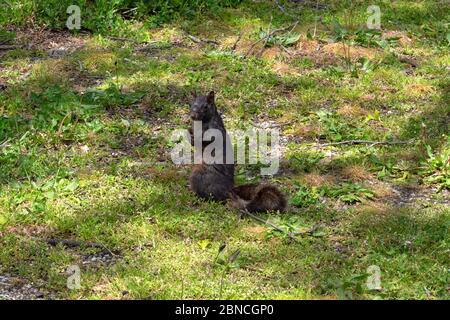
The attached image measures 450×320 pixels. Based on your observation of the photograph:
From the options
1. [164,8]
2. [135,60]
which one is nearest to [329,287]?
[135,60]

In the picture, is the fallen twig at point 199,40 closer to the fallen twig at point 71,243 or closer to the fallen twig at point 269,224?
the fallen twig at point 269,224

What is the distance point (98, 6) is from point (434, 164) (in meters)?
5.28

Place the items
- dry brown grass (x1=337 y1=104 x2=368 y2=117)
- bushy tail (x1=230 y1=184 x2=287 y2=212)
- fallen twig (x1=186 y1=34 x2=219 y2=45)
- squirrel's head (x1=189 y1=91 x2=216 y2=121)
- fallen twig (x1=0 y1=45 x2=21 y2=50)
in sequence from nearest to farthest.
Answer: bushy tail (x1=230 y1=184 x2=287 y2=212)
squirrel's head (x1=189 y1=91 x2=216 y2=121)
dry brown grass (x1=337 y1=104 x2=368 y2=117)
fallen twig (x1=0 y1=45 x2=21 y2=50)
fallen twig (x1=186 y1=34 x2=219 y2=45)

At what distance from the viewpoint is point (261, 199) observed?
6.41m

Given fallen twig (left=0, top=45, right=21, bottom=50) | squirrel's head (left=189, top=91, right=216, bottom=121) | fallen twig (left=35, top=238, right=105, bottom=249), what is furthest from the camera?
fallen twig (left=0, top=45, right=21, bottom=50)

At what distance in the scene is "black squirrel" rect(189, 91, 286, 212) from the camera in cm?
642

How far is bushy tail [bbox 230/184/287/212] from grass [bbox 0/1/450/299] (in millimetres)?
117

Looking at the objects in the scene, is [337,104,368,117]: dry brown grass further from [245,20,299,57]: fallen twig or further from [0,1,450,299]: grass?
[245,20,299,57]: fallen twig

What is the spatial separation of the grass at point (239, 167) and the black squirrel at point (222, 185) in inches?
4.5

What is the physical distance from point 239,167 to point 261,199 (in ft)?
3.71

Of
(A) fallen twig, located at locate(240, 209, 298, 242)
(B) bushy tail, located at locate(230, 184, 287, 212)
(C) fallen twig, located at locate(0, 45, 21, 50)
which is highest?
(C) fallen twig, located at locate(0, 45, 21, 50)

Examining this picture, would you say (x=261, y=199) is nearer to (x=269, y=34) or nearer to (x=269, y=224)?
(x=269, y=224)

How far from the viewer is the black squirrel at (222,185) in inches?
253

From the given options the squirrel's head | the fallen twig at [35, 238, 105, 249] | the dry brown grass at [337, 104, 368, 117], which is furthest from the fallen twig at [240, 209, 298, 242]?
→ the dry brown grass at [337, 104, 368, 117]
